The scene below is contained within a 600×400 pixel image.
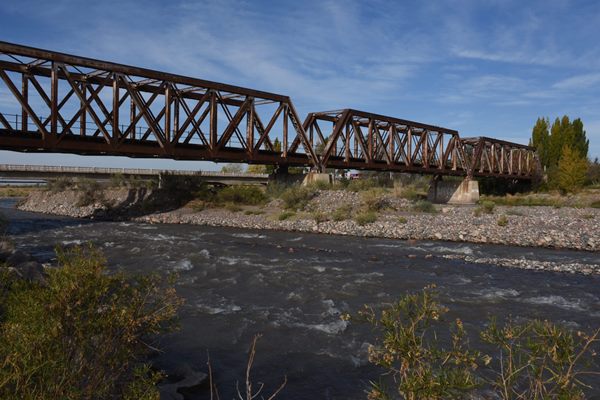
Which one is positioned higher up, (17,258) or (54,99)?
(54,99)

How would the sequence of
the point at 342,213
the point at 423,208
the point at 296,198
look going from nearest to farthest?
the point at 342,213, the point at 423,208, the point at 296,198

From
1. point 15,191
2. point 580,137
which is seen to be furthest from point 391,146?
point 15,191

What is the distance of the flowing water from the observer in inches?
328

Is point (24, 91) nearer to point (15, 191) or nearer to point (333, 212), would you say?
point (333, 212)

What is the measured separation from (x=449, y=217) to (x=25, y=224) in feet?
98.1

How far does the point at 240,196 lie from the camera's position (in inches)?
1529

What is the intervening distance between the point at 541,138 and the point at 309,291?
275 feet

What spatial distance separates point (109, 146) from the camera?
27.3m

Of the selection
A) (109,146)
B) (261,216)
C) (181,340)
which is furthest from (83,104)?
(181,340)

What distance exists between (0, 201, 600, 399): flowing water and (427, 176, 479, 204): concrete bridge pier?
35478mm

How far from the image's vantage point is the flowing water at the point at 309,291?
8344 millimetres

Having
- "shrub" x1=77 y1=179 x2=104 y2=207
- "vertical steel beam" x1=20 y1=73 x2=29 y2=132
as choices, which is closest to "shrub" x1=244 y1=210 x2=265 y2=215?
"vertical steel beam" x1=20 y1=73 x2=29 y2=132

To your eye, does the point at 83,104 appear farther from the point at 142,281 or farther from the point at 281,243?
the point at 142,281

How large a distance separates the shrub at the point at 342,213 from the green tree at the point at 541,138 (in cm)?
6087
